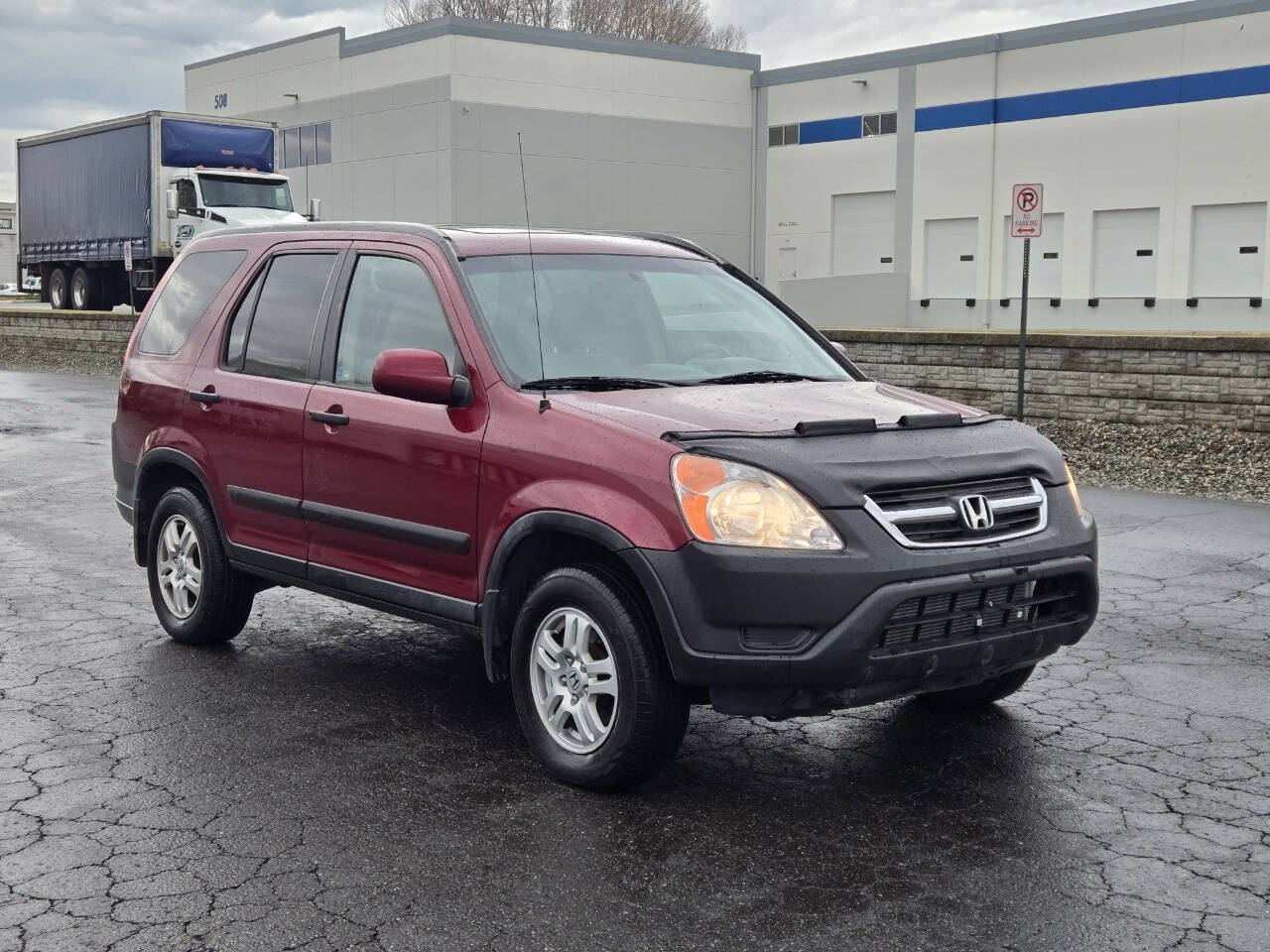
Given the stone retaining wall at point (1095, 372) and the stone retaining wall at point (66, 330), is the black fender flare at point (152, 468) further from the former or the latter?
the stone retaining wall at point (66, 330)

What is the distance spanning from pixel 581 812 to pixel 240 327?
3047mm

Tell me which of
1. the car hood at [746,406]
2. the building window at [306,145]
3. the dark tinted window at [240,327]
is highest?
the building window at [306,145]

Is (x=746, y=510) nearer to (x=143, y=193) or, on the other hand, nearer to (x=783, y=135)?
(x=143, y=193)

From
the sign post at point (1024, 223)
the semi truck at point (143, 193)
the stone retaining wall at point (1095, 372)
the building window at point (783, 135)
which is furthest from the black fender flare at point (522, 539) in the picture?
the building window at point (783, 135)

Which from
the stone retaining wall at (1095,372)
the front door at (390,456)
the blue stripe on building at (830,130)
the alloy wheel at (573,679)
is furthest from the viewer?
the blue stripe on building at (830,130)

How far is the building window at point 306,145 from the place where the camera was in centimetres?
5019

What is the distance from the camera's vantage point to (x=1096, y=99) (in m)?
38.9

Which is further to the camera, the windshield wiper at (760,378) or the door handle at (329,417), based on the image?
the door handle at (329,417)

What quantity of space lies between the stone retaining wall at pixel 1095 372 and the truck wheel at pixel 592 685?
11.0m

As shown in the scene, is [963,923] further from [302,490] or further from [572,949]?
[302,490]

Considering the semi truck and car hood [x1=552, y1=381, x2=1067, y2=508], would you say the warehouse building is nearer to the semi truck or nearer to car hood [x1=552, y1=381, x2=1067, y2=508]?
the semi truck

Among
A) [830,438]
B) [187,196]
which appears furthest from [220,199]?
[830,438]

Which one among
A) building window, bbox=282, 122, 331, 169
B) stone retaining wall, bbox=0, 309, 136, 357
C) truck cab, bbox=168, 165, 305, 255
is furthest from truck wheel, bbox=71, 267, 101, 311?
building window, bbox=282, 122, 331, 169

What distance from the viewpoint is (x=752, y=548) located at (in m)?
4.47
